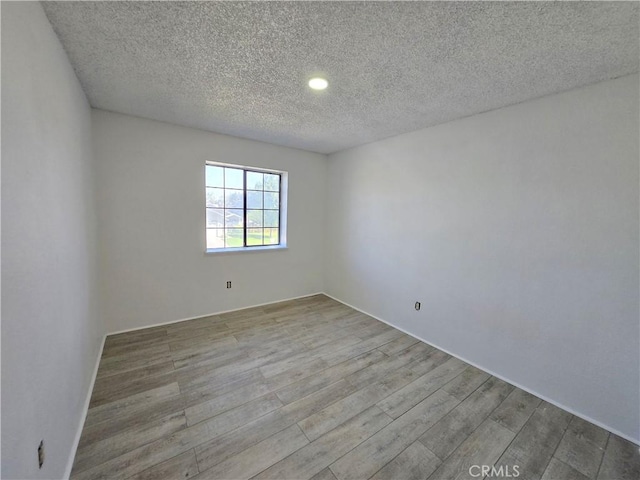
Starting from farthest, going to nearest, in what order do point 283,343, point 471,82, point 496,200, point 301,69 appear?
point 283,343 → point 496,200 → point 471,82 → point 301,69

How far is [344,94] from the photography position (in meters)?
2.14

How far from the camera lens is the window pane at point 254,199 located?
3.82m

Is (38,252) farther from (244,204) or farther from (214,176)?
(244,204)

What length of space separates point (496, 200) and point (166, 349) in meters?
3.60

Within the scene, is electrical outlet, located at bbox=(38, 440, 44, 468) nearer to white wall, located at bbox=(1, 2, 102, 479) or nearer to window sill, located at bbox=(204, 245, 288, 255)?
white wall, located at bbox=(1, 2, 102, 479)

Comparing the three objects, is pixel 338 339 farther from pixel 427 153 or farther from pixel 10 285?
pixel 10 285

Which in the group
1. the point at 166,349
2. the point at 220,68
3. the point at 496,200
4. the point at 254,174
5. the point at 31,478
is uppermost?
the point at 220,68

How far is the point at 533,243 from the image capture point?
7.07 feet

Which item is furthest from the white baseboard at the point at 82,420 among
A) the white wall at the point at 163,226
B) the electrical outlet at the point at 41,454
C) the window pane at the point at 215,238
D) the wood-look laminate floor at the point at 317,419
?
the window pane at the point at 215,238

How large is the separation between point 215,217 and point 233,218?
0.25 metres

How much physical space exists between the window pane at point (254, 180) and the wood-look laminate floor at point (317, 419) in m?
2.20

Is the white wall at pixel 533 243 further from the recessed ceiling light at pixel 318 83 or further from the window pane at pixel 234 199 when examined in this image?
the window pane at pixel 234 199

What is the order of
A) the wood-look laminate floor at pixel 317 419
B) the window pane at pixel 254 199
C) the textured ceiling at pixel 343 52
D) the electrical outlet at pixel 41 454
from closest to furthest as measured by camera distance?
1. the electrical outlet at pixel 41 454
2. the textured ceiling at pixel 343 52
3. the wood-look laminate floor at pixel 317 419
4. the window pane at pixel 254 199

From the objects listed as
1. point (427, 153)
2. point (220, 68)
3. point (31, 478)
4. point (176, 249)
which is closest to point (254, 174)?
point (176, 249)
